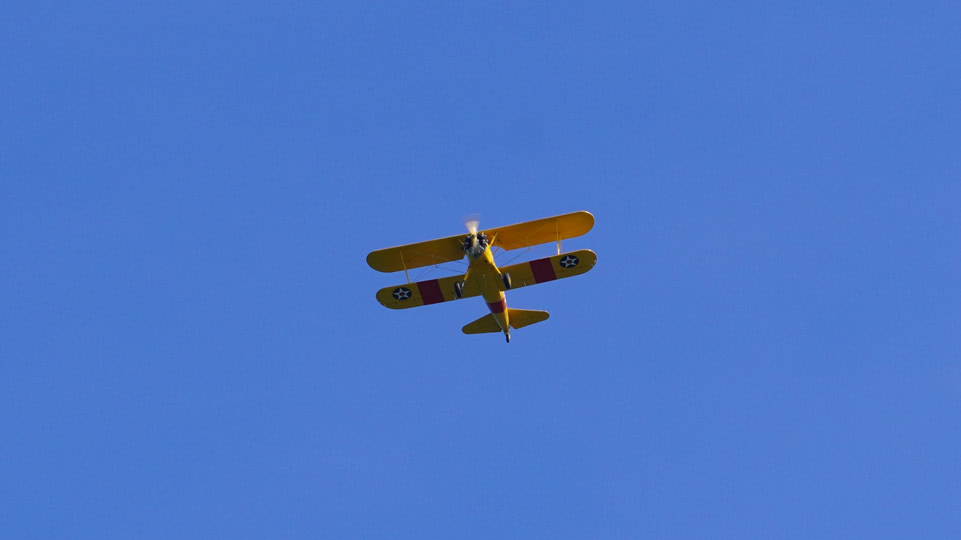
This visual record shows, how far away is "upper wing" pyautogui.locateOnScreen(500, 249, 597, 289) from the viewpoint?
35.0 m

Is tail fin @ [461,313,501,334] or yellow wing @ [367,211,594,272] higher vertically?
yellow wing @ [367,211,594,272]

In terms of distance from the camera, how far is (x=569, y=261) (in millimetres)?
35062

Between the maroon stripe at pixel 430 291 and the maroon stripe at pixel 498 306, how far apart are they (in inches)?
52.3

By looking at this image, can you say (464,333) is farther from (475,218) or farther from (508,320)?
(475,218)

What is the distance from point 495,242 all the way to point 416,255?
2.16 meters

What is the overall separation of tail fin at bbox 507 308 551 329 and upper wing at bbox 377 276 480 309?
2.14 meters

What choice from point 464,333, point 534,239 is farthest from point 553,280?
point 464,333

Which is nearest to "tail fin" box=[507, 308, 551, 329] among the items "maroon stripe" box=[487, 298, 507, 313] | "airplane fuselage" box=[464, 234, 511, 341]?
"maroon stripe" box=[487, 298, 507, 313]

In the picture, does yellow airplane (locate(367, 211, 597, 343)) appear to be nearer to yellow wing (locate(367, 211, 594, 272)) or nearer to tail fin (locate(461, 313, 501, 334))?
yellow wing (locate(367, 211, 594, 272))

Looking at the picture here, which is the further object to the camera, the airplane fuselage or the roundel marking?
the roundel marking

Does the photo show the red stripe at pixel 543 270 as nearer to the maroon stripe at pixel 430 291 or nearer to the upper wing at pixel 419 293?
the upper wing at pixel 419 293

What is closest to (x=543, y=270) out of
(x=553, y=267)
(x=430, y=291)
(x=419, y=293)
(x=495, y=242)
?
(x=553, y=267)

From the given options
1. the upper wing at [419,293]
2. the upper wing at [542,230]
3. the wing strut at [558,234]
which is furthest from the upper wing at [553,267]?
the upper wing at [419,293]

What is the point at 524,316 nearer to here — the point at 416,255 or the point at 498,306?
the point at 498,306
